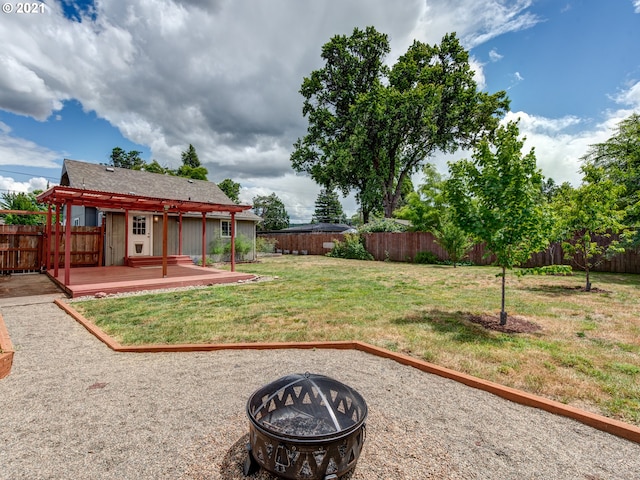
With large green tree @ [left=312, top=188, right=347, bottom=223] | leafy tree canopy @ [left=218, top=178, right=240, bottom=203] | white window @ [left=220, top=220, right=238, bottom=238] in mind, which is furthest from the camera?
large green tree @ [left=312, top=188, right=347, bottom=223]

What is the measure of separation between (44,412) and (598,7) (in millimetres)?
12141

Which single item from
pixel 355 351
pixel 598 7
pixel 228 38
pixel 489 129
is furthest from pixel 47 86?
pixel 489 129

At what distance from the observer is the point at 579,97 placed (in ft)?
35.3

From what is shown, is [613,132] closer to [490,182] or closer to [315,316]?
[490,182]

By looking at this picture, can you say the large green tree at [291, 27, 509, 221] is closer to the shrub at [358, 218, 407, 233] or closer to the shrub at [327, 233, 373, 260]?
the shrub at [358, 218, 407, 233]

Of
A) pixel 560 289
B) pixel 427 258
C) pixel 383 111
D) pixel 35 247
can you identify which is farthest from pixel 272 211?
pixel 560 289

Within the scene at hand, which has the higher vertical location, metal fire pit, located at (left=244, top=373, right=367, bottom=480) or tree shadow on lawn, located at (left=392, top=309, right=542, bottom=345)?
metal fire pit, located at (left=244, top=373, right=367, bottom=480)

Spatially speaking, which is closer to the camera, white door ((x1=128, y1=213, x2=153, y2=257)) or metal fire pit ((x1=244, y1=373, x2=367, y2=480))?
metal fire pit ((x1=244, y1=373, x2=367, y2=480))

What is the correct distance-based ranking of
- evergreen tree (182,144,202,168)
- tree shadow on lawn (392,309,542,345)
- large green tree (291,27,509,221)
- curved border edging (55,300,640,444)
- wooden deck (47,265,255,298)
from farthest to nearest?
evergreen tree (182,144,202,168)
large green tree (291,27,509,221)
wooden deck (47,265,255,298)
tree shadow on lawn (392,309,542,345)
curved border edging (55,300,640,444)

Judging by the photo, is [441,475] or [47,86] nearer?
[441,475]

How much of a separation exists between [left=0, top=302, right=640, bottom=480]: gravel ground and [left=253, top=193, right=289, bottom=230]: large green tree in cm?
4727

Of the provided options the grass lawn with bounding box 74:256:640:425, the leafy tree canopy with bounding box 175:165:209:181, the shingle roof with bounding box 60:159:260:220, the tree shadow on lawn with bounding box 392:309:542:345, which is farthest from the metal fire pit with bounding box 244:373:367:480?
the leafy tree canopy with bounding box 175:165:209:181

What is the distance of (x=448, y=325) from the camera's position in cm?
486

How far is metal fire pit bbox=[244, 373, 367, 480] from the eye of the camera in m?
1.54
